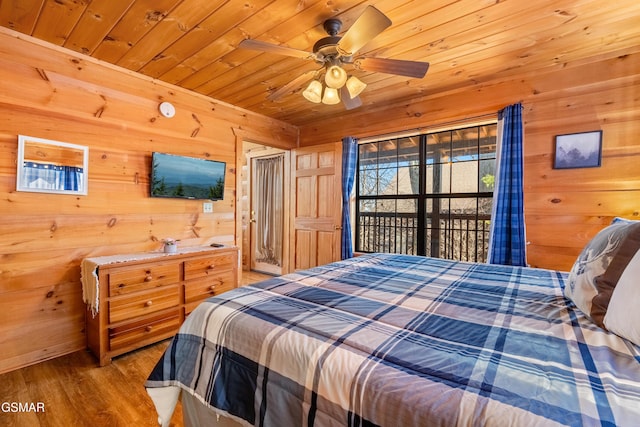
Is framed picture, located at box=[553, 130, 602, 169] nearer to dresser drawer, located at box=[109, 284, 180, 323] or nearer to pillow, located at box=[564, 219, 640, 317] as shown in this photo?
pillow, located at box=[564, 219, 640, 317]

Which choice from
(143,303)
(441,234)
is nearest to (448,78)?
(441,234)

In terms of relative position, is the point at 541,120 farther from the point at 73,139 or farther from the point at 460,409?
the point at 73,139

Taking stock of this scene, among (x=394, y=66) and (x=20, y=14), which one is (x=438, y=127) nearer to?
(x=394, y=66)

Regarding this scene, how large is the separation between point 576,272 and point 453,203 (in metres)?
2.36

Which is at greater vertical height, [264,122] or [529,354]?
[264,122]

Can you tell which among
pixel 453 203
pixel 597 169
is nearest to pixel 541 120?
pixel 597 169

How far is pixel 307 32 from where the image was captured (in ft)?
6.67

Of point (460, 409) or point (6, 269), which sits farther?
point (6, 269)

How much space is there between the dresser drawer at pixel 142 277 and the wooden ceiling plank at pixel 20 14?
1803 mm

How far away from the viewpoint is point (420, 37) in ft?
6.94

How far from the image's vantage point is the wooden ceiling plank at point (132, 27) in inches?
71.2

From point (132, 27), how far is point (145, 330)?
7.62ft

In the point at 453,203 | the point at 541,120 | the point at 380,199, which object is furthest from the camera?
the point at 380,199

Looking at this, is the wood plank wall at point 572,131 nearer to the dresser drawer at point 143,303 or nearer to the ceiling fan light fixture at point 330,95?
the ceiling fan light fixture at point 330,95
